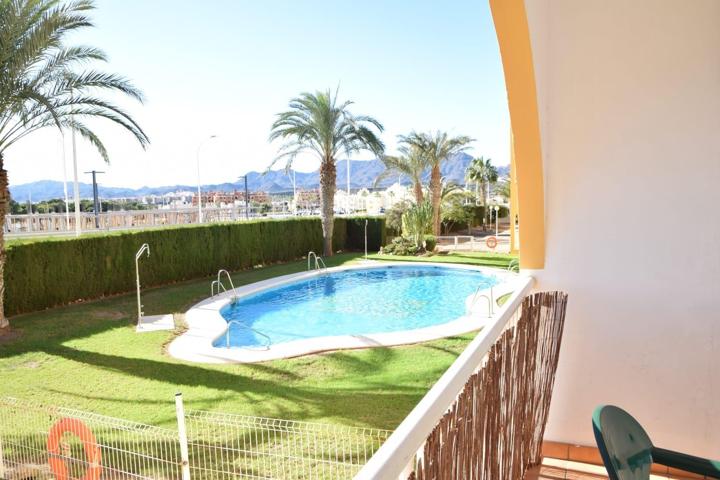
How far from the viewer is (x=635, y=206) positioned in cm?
352

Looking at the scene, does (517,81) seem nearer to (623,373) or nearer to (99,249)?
(623,373)

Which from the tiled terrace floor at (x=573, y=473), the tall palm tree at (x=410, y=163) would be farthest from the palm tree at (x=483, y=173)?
the tiled terrace floor at (x=573, y=473)

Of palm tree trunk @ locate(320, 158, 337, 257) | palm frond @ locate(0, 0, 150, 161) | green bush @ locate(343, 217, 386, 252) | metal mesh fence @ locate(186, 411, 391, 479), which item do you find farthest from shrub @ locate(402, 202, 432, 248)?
metal mesh fence @ locate(186, 411, 391, 479)

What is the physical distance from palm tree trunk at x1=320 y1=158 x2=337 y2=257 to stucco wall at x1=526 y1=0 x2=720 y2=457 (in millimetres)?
17320

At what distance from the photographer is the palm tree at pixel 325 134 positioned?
19844mm

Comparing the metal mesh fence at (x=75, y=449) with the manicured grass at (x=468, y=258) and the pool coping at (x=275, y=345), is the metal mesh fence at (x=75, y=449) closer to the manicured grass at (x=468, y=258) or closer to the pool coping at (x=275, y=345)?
the pool coping at (x=275, y=345)

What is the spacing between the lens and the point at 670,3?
340cm

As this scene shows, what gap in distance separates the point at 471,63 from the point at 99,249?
218 ft

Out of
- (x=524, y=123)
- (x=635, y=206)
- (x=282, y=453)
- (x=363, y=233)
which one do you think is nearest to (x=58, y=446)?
(x=282, y=453)

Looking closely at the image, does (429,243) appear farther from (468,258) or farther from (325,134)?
(325,134)

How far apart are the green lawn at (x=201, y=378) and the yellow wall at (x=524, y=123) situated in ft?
8.47

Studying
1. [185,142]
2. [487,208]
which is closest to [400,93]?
[185,142]

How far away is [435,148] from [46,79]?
1919cm

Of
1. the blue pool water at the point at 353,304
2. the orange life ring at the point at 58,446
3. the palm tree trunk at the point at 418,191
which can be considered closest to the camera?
the orange life ring at the point at 58,446
